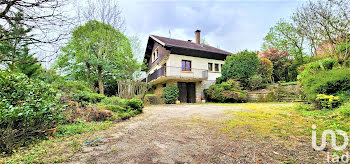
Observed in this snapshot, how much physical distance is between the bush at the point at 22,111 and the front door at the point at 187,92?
1155 cm

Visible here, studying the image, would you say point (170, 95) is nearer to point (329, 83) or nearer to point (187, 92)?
point (187, 92)

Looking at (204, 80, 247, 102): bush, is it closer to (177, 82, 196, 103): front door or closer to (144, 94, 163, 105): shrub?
(177, 82, 196, 103): front door

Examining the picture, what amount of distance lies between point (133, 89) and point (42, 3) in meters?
5.60

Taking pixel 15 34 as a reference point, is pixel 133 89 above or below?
below

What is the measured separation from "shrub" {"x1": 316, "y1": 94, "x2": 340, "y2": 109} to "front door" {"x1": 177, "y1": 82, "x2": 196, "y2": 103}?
10.7 meters

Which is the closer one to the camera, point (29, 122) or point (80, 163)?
point (80, 163)

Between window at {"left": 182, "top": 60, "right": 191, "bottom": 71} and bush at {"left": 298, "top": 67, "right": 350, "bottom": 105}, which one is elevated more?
window at {"left": 182, "top": 60, "right": 191, "bottom": 71}

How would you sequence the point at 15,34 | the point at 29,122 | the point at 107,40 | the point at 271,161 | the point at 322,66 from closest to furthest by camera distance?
the point at 271,161, the point at 29,122, the point at 15,34, the point at 322,66, the point at 107,40

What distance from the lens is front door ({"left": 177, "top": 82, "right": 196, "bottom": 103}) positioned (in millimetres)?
14266

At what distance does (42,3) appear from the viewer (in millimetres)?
3020

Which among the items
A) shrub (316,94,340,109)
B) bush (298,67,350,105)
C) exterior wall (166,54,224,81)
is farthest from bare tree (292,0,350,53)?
exterior wall (166,54,224,81)

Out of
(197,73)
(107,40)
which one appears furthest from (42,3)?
(197,73)

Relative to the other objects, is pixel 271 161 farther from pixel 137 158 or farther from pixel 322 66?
pixel 322 66

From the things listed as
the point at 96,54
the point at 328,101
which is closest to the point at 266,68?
the point at 328,101
